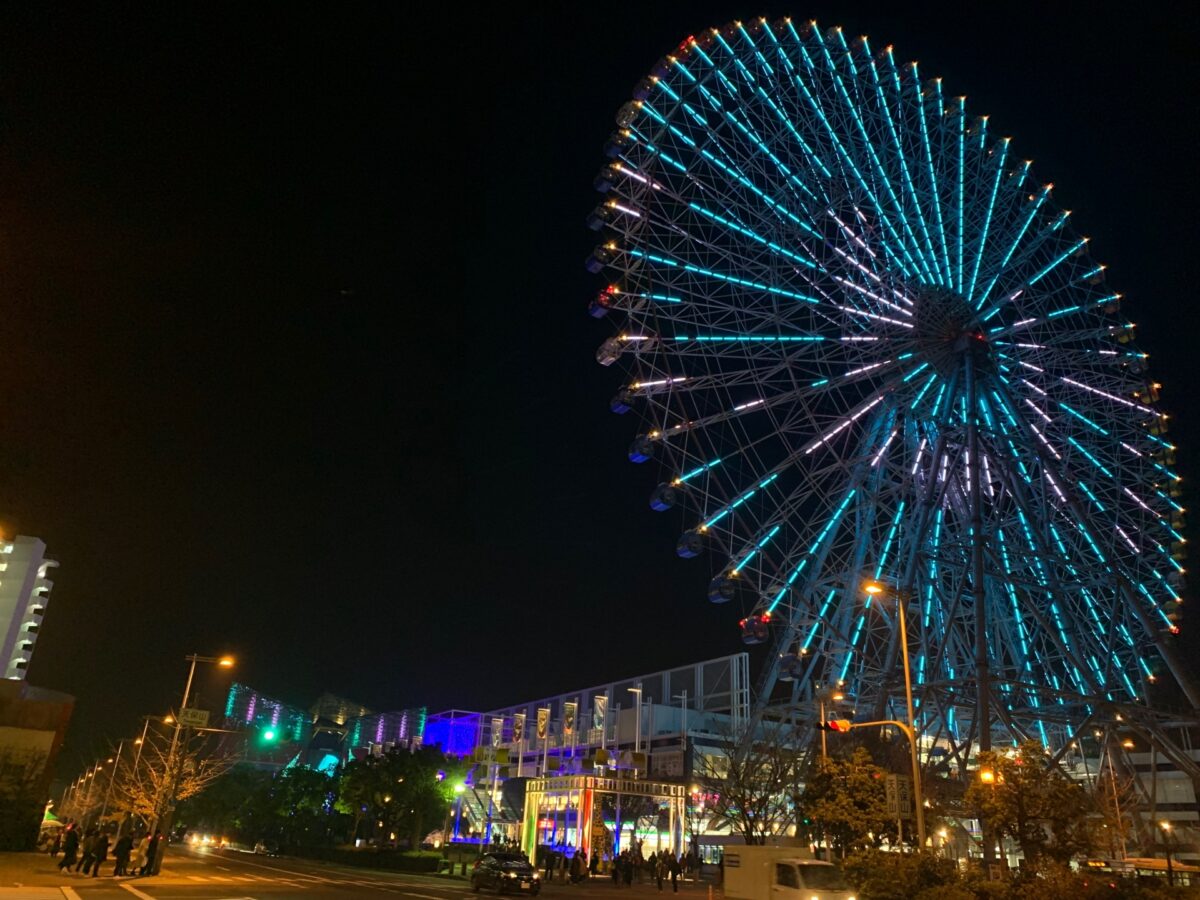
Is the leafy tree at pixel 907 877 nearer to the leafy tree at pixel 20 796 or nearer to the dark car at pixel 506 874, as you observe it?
the dark car at pixel 506 874

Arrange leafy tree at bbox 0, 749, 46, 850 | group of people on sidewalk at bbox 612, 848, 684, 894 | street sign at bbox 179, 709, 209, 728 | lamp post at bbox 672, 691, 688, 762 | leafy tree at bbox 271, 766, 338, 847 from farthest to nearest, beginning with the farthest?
leafy tree at bbox 271, 766, 338, 847 < lamp post at bbox 672, 691, 688, 762 < leafy tree at bbox 0, 749, 46, 850 < group of people on sidewalk at bbox 612, 848, 684, 894 < street sign at bbox 179, 709, 209, 728

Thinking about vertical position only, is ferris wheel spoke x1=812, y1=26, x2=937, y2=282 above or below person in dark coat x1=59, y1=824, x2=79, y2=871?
above

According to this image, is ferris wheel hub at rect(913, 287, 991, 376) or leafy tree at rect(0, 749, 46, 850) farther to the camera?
leafy tree at rect(0, 749, 46, 850)

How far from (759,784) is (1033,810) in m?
23.1

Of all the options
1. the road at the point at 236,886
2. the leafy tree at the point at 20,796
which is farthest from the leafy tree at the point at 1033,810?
the leafy tree at the point at 20,796

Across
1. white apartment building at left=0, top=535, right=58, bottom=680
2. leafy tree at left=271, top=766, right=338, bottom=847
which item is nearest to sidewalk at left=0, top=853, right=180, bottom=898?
leafy tree at left=271, top=766, right=338, bottom=847

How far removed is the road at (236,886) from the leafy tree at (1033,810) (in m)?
13.9

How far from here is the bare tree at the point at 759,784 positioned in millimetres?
39750

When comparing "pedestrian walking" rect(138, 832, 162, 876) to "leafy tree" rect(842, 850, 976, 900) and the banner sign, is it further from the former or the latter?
the banner sign

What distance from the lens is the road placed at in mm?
22422

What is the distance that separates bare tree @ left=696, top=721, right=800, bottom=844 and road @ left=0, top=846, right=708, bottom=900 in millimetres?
4031

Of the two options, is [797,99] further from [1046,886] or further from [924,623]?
[1046,886]

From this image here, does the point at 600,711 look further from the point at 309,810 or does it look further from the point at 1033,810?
the point at 1033,810

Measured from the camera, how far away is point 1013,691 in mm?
39812
